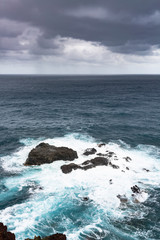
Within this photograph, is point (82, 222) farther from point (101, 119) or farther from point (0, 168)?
point (101, 119)

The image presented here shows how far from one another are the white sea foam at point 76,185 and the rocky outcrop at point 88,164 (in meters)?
1.01

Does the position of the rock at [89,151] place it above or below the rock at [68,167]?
above

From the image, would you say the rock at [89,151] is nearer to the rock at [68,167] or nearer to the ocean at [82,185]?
the ocean at [82,185]

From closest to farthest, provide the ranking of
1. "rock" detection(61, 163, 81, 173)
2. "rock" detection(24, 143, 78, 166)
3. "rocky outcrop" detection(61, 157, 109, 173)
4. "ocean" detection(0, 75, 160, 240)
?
1. "ocean" detection(0, 75, 160, 240)
2. "rock" detection(61, 163, 81, 173)
3. "rocky outcrop" detection(61, 157, 109, 173)
4. "rock" detection(24, 143, 78, 166)

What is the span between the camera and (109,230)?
29.2 meters

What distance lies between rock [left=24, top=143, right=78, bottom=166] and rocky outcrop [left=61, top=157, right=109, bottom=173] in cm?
422

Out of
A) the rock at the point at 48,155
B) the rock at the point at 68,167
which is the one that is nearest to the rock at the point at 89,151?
the rock at the point at 48,155

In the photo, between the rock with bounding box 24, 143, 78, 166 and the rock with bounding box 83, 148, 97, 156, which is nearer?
the rock with bounding box 24, 143, 78, 166

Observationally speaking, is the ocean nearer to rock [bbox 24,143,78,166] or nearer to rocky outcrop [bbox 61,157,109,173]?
rocky outcrop [bbox 61,157,109,173]

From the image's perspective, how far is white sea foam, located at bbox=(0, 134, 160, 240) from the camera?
31.4 metres

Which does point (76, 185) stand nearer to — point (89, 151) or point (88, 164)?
point (88, 164)

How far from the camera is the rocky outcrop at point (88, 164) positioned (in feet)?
147

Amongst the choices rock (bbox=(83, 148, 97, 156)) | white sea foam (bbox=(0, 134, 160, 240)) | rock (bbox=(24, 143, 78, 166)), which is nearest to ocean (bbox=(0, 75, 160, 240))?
white sea foam (bbox=(0, 134, 160, 240))

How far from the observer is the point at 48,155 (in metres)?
49.1
